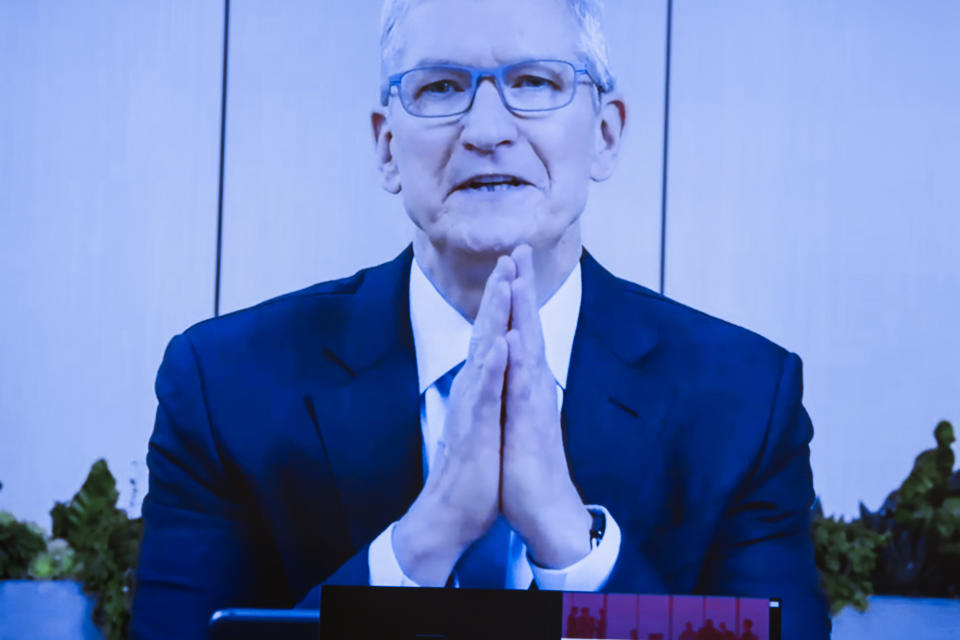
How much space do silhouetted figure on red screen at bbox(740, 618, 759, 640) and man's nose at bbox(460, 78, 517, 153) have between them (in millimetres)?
989

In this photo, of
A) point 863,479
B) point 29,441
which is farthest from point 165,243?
point 863,479

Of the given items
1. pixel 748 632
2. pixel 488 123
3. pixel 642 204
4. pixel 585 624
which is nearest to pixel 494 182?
pixel 488 123

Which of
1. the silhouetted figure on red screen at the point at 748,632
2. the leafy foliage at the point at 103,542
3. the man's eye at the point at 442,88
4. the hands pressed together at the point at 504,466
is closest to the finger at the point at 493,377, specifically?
the hands pressed together at the point at 504,466

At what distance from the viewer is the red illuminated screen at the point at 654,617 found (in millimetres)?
1758

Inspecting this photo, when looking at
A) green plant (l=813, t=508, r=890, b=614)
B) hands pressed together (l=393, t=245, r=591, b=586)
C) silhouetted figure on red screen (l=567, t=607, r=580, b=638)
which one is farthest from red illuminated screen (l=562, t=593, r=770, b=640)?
green plant (l=813, t=508, r=890, b=614)

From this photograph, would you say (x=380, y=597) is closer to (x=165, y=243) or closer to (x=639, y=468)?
(x=639, y=468)

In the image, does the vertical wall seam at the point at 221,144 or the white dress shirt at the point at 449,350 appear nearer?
the white dress shirt at the point at 449,350

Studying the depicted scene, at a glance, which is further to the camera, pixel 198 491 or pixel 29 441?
pixel 29 441

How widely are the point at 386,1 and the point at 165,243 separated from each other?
679mm

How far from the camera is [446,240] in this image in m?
2.31

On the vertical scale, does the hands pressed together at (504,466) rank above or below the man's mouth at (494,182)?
below

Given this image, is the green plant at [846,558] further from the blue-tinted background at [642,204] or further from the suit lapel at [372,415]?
the suit lapel at [372,415]

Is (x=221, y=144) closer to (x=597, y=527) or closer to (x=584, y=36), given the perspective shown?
(x=584, y=36)

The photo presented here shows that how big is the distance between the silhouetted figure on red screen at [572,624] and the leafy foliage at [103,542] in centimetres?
97
